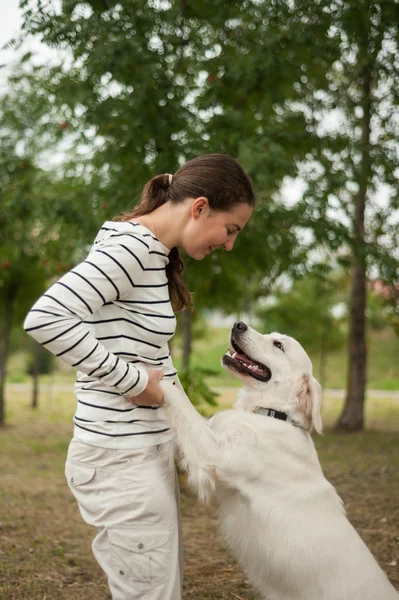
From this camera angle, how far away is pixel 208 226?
2.43m

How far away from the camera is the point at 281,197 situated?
781 centimetres

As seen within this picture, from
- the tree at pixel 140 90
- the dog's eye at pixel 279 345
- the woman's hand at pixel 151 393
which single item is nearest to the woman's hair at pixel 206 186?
the woman's hand at pixel 151 393

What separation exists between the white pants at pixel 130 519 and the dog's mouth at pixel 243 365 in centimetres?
80

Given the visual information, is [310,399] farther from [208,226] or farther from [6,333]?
[6,333]

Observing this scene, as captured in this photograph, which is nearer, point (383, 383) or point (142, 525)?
point (142, 525)

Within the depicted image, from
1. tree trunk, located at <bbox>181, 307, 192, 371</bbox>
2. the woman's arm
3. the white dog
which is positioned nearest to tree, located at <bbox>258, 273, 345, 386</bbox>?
tree trunk, located at <bbox>181, 307, 192, 371</bbox>

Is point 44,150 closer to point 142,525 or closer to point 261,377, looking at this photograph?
point 261,377

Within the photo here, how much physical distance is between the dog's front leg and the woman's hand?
0.19 m

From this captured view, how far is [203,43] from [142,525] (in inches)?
204

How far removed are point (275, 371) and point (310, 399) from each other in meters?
0.21

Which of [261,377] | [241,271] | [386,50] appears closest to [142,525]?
[261,377]

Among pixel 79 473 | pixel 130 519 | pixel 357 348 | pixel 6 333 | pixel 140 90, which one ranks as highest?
pixel 140 90

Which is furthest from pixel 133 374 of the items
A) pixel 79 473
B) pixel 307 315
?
pixel 307 315

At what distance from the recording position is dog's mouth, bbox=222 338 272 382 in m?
3.03
